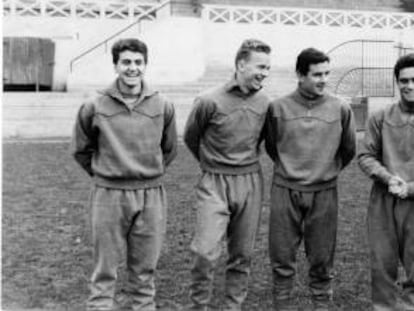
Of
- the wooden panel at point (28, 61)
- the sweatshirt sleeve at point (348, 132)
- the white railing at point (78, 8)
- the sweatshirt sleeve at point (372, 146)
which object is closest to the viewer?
the sweatshirt sleeve at point (372, 146)

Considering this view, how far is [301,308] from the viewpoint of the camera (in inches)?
207

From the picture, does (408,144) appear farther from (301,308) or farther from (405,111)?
(301,308)

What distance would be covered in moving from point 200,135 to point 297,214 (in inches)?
39.4

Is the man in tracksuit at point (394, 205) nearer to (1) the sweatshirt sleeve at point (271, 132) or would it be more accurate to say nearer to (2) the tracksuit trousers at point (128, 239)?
(1) the sweatshirt sleeve at point (271, 132)

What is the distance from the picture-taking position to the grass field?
214 inches

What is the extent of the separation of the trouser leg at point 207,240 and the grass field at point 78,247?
428 millimetres

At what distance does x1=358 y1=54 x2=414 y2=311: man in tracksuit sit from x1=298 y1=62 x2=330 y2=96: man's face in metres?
0.53

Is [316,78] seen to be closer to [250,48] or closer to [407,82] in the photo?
[250,48]

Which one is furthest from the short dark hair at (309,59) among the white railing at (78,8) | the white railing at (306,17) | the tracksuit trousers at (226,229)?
the white railing at (306,17)

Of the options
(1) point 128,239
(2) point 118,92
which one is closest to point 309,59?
(2) point 118,92

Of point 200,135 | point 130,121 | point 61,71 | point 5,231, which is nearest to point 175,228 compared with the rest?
point 5,231

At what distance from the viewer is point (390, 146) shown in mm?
4789

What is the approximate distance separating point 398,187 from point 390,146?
0.37 m

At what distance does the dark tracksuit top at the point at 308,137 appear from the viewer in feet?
16.6
